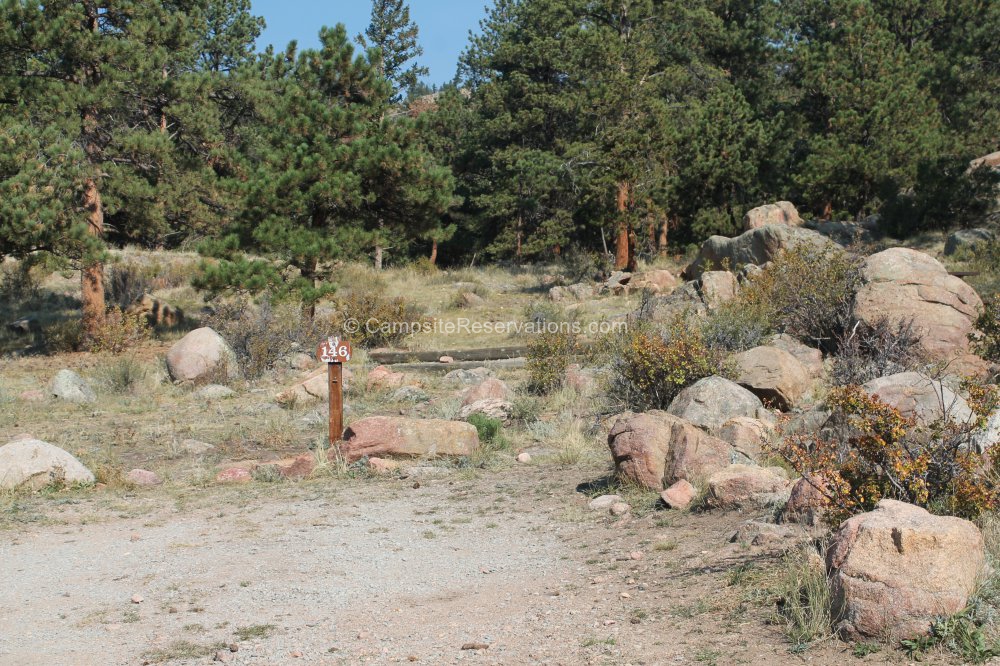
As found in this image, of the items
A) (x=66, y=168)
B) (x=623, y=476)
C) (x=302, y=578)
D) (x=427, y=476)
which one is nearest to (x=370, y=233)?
(x=66, y=168)

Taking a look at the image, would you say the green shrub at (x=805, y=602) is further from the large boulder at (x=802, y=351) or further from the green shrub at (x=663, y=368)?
the large boulder at (x=802, y=351)

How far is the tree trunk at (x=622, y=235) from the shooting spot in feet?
90.0

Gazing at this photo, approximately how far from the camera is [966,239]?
22.4 m

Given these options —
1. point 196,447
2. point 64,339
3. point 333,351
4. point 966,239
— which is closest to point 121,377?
point 196,447

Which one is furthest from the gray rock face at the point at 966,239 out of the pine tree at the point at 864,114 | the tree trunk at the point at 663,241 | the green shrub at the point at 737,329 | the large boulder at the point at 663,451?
the large boulder at the point at 663,451

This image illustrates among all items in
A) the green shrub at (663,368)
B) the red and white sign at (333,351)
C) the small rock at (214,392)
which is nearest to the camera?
the red and white sign at (333,351)

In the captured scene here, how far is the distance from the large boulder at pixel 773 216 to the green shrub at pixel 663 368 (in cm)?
1409

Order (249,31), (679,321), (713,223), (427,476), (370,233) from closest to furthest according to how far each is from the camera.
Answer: (427,476), (679,321), (370,233), (713,223), (249,31)

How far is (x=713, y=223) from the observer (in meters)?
29.8

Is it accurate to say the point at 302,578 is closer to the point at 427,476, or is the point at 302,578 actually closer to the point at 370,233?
the point at 427,476

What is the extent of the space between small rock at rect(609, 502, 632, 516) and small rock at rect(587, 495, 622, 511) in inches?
5.2

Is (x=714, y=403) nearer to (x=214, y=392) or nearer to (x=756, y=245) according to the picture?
(x=214, y=392)

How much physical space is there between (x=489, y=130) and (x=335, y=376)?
82.6ft

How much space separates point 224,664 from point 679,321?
8.72 meters
